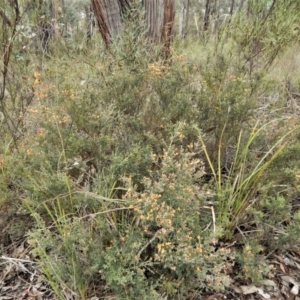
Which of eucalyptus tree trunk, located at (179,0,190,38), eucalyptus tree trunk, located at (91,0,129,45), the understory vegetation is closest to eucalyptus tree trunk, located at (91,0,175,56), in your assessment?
eucalyptus tree trunk, located at (91,0,129,45)

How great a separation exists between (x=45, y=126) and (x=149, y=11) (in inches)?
77.0

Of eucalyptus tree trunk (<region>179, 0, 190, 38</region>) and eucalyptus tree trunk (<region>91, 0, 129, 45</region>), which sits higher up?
eucalyptus tree trunk (<region>91, 0, 129, 45</region>)

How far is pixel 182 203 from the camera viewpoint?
1.63 metres

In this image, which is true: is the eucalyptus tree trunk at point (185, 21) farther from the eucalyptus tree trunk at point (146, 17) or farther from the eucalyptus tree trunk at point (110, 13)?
the eucalyptus tree trunk at point (110, 13)

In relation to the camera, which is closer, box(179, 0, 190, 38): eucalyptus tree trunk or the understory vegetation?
the understory vegetation

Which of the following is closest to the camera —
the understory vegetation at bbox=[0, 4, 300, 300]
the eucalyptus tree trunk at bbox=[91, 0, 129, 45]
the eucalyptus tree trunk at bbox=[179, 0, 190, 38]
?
the understory vegetation at bbox=[0, 4, 300, 300]

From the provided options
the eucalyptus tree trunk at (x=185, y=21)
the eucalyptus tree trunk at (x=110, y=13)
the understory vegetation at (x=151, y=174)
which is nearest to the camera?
the understory vegetation at (x=151, y=174)

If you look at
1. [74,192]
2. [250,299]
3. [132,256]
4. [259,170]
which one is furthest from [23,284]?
[259,170]

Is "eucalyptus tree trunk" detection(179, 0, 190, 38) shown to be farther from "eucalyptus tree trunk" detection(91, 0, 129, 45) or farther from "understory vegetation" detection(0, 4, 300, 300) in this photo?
"understory vegetation" detection(0, 4, 300, 300)

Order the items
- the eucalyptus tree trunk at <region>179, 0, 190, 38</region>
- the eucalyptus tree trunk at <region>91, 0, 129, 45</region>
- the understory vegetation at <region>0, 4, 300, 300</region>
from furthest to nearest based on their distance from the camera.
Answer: the eucalyptus tree trunk at <region>179, 0, 190, 38</region> → the eucalyptus tree trunk at <region>91, 0, 129, 45</region> → the understory vegetation at <region>0, 4, 300, 300</region>

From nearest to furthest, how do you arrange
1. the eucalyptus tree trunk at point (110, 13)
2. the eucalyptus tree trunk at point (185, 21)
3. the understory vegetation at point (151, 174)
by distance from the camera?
1. the understory vegetation at point (151, 174)
2. the eucalyptus tree trunk at point (110, 13)
3. the eucalyptus tree trunk at point (185, 21)

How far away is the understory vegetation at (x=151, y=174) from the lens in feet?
5.27

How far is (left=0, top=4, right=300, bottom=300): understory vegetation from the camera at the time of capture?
161cm

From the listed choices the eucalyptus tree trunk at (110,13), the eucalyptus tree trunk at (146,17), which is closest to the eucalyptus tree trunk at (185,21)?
the eucalyptus tree trunk at (146,17)
